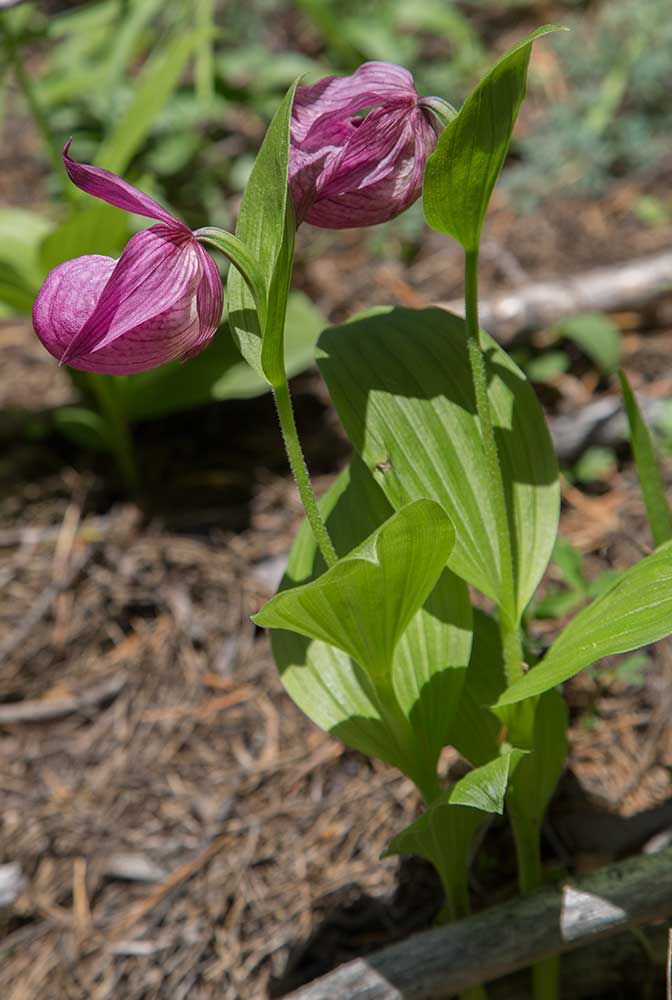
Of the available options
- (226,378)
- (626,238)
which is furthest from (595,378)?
(226,378)

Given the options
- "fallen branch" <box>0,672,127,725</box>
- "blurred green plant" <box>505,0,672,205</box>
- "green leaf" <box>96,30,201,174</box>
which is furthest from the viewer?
"blurred green plant" <box>505,0,672,205</box>

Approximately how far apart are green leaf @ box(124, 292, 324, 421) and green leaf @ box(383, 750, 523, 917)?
1.32m

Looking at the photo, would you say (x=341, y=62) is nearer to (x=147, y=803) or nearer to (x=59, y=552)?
(x=59, y=552)

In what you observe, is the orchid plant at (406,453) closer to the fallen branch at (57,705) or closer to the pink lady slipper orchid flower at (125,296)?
the pink lady slipper orchid flower at (125,296)

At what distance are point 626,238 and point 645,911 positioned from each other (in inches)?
90.5

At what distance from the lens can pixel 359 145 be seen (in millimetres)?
986

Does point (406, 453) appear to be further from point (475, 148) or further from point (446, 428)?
point (475, 148)

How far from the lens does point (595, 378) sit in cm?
255

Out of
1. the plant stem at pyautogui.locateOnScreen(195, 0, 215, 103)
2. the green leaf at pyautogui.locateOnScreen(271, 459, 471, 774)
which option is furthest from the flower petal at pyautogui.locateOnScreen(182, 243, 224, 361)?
the plant stem at pyautogui.locateOnScreen(195, 0, 215, 103)

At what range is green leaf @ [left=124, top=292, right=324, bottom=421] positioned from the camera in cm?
233

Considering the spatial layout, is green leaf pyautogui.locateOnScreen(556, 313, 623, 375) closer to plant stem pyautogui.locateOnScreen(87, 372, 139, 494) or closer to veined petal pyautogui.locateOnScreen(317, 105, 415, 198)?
plant stem pyautogui.locateOnScreen(87, 372, 139, 494)

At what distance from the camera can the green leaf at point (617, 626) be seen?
986 mm

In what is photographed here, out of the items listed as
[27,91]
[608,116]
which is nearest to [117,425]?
[27,91]

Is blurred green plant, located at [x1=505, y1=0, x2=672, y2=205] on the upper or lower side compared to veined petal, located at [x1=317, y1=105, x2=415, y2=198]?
upper
